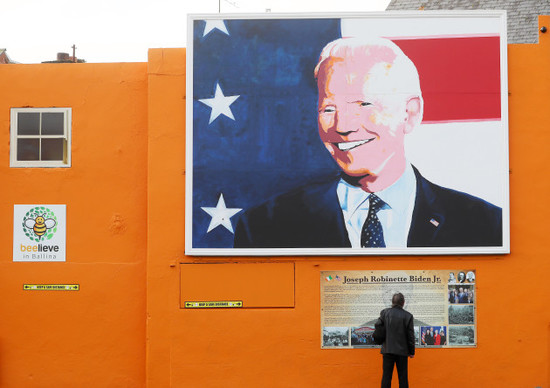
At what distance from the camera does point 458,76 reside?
830 cm

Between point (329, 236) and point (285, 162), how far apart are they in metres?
1.23

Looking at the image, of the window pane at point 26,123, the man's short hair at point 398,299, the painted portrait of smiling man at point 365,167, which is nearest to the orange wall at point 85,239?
the window pane at point 26,123

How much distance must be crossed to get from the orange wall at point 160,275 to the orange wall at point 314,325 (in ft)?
0.05

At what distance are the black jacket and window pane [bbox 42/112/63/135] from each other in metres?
5.48

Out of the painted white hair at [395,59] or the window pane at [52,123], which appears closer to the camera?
the painted white hair at [395,59]

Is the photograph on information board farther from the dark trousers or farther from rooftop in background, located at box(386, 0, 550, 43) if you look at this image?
rooftop in background, located at box(386, 0, 550, 43)

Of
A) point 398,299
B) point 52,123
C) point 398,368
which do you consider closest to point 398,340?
point 398,368

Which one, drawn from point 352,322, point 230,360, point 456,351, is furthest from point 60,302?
point 456,351

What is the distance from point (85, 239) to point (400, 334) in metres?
4.69

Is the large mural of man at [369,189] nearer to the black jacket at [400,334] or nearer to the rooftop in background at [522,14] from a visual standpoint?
the black jacket at [400,334]

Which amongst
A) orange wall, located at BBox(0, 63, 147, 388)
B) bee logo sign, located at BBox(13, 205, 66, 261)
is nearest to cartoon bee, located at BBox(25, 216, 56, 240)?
bee logo sign, located at BBox(13, 205, 66, 261)

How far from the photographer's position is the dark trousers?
7562mm

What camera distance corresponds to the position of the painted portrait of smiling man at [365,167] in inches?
324

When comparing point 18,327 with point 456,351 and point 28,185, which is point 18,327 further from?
point 456,351
